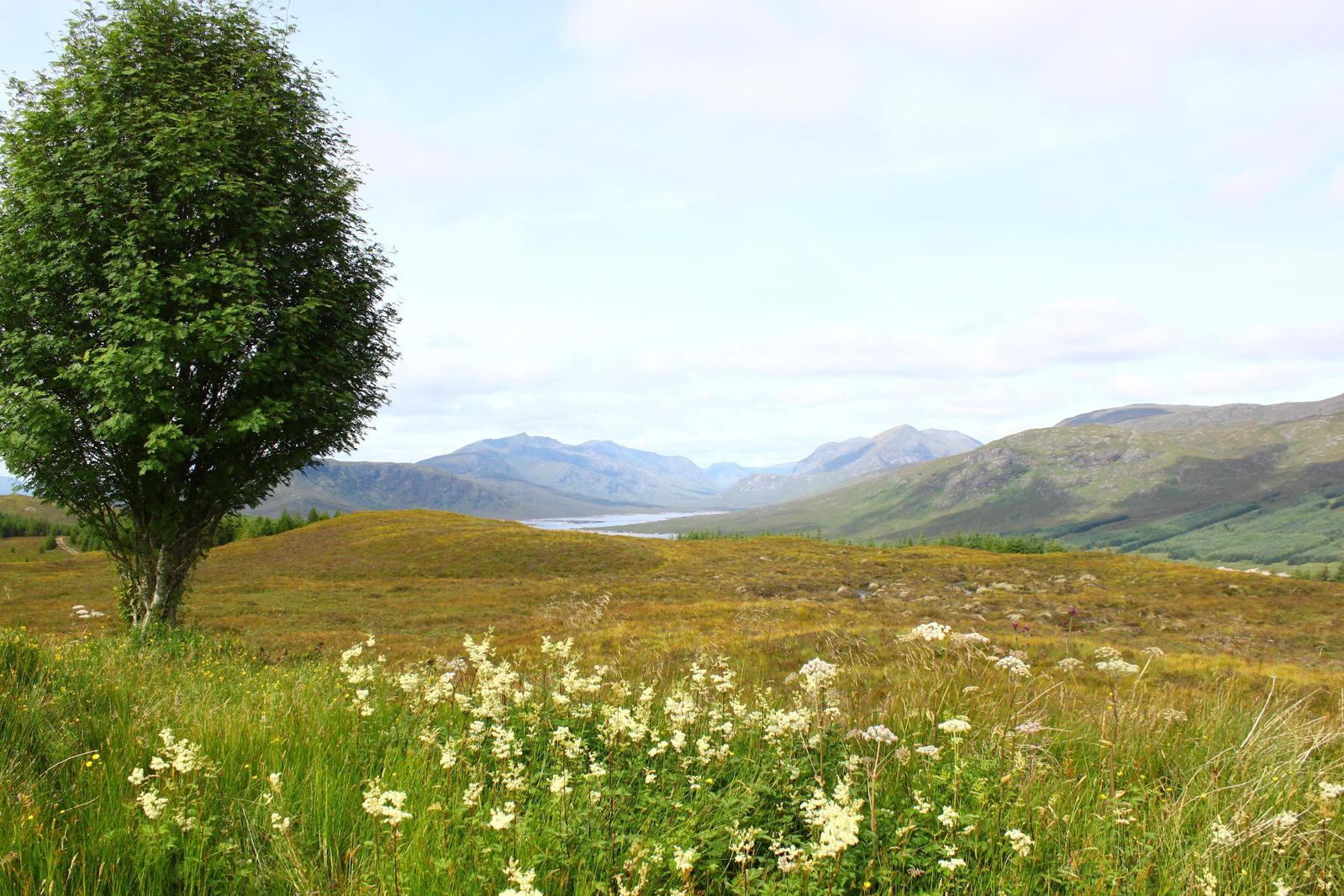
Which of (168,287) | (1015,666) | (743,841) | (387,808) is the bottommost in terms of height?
(1015,666)

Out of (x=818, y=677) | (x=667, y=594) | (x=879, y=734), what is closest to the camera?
(x=879, y=734)

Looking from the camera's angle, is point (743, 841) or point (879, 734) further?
point (879, 734)

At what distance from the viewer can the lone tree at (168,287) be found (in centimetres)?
1220

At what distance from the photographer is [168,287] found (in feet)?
40.9

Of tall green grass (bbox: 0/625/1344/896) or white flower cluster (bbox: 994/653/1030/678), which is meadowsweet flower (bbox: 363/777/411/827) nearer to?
tall green grass (bbox: 0/625/1344/896)

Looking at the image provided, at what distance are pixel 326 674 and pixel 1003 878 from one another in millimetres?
9009

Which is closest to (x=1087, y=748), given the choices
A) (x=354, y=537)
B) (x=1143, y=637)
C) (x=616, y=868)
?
(x=616, y=868)

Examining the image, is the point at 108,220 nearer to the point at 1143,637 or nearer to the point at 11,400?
the point at 11,400

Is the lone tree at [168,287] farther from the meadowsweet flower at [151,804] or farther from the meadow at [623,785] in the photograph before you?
the meadowsweet flower at [151,804]

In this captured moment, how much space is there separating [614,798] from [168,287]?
13822 mm

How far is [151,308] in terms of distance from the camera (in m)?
12.0

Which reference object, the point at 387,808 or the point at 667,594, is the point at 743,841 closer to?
the point at 387,808

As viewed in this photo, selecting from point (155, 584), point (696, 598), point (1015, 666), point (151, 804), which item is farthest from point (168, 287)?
point (696, 598)

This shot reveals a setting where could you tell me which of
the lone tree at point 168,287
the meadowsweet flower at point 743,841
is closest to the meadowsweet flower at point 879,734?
the meadowsweet flower at point 743,841
